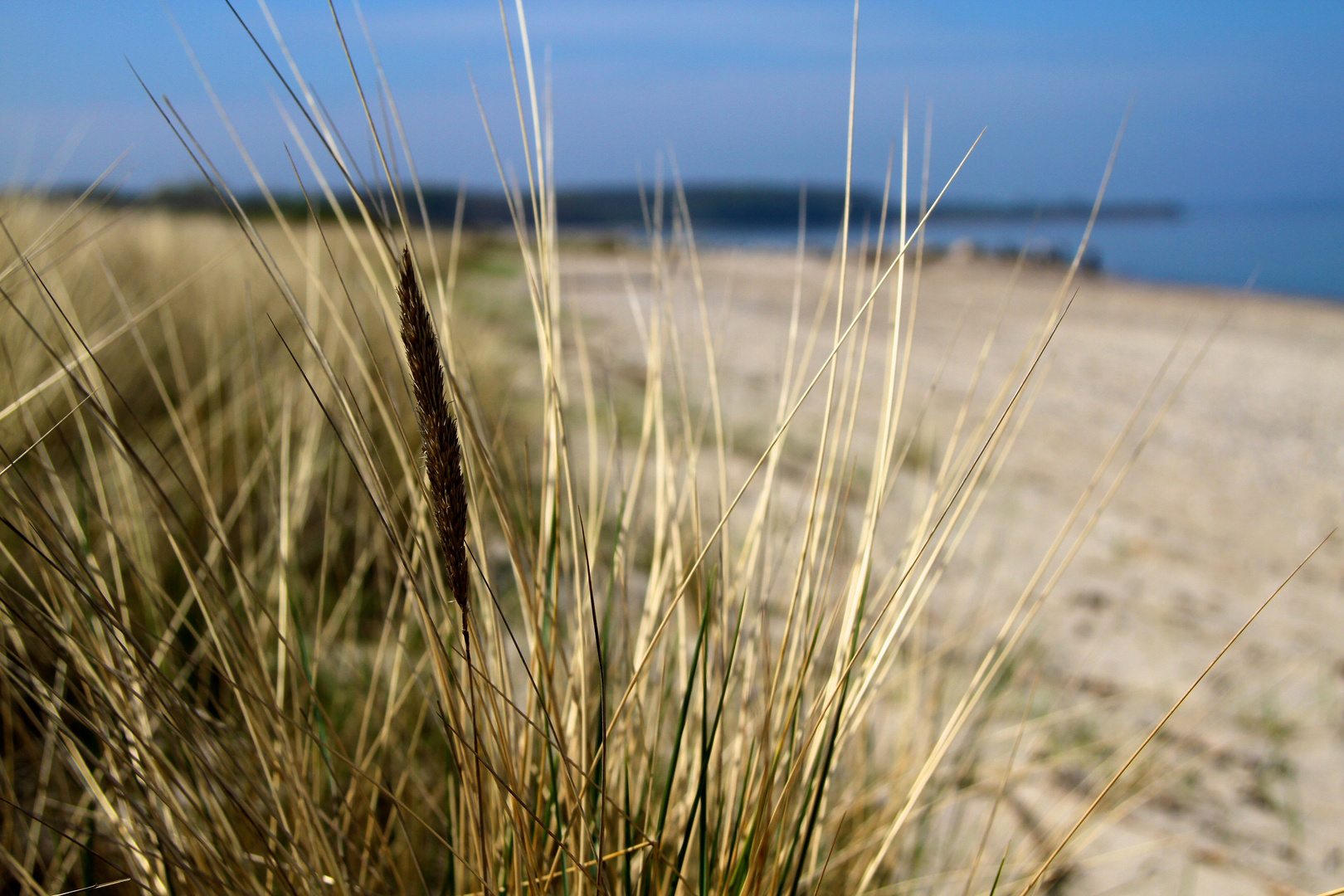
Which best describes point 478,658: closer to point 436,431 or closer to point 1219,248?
point 436,431

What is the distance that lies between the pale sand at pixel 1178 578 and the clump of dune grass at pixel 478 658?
0.18 m

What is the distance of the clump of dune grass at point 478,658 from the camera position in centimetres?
60

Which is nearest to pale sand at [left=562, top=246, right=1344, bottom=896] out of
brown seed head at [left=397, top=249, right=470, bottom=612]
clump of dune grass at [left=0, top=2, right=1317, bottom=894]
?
clump of dune grass at [left=0, top=2, right=1317, bottom=894]

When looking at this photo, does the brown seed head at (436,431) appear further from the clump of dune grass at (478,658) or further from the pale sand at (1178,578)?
the pale sand at (1178,578)

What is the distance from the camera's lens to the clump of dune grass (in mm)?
600

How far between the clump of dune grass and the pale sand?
18 cm

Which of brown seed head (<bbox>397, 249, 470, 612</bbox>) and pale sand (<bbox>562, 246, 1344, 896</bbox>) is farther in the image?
pale sand (<bbox>562, 246, 1344, 896</bbox>)

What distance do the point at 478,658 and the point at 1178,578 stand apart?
2.62 metres

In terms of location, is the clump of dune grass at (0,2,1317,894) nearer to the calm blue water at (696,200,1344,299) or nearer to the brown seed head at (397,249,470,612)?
the brown seed head at (397,249,470,612)

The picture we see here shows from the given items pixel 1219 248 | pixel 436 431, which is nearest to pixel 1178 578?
pixel 436 431

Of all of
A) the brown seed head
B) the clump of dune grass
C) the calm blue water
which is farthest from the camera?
the calm blue water

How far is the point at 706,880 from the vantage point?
0.65m

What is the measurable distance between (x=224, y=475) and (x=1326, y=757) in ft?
7.84

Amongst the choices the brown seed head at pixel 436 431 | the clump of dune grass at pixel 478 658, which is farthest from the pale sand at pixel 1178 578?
the brown seed head at pixel 436 431
